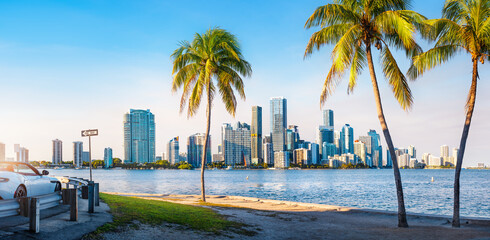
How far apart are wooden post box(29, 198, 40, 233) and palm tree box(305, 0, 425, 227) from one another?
12.0m

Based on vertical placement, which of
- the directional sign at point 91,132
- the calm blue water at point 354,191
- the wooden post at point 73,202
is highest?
the directional sign at point 91,132

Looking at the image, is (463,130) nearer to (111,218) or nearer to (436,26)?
(436,26)

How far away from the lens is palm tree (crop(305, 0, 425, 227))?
15.3m

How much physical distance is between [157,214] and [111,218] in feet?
7.30

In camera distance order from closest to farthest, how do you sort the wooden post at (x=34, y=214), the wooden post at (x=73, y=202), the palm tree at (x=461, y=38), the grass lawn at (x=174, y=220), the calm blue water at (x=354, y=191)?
the wooden post at (x=34, y=214) < the wooden post at (x=73, y=202) < the grass lawn at (x=174, y=220) < the palm tree at (x=461, y=38) < the calm blue water at (x=354, y=191)

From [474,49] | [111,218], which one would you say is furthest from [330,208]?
[111,218]

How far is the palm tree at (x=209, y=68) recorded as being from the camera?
2380cm

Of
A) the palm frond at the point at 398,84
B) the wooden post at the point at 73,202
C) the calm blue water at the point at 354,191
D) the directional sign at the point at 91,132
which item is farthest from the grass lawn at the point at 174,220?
the calm blue water at the point at 354,191

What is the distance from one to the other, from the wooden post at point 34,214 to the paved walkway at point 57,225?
0.38 ft

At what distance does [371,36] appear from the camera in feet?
53.2

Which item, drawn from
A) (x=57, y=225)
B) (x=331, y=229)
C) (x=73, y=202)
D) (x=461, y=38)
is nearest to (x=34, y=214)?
(x=57, y=225)

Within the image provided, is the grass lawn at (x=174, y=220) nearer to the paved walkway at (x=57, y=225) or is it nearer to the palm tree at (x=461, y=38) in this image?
the paved walkway at (x=57, y=225)

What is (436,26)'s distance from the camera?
609 inches

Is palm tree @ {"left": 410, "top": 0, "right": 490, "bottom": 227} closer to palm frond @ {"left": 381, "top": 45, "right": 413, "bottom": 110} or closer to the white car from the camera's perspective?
palm frond @ {"left": 381, "top": 45, "right": 413, "bottom": 110}
